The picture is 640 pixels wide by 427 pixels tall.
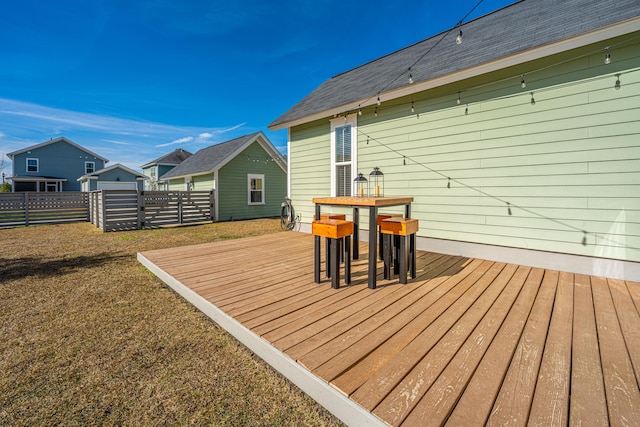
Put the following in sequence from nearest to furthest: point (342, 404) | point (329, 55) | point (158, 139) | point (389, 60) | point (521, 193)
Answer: point (342, 404) → point (521, 193) → point (389, 60) → point (329, 55) → point (158, 139)

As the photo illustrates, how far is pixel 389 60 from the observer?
6.37 m

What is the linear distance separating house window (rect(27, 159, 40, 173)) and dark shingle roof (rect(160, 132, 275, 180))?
14883mm

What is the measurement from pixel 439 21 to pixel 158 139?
40.1 m

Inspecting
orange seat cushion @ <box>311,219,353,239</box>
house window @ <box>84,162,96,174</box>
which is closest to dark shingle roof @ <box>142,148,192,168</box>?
house window @ <box>84,162,96,174</box>

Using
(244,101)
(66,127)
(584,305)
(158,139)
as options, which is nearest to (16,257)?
(584,305)

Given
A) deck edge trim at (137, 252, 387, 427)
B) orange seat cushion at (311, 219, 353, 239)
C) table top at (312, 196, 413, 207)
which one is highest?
table top at (312, 196, 413, 207)

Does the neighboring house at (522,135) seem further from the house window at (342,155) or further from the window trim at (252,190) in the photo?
the window trim at (252,190)

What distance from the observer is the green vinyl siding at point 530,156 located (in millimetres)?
3020

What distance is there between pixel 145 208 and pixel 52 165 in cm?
2083

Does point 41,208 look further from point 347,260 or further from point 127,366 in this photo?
point 347,260

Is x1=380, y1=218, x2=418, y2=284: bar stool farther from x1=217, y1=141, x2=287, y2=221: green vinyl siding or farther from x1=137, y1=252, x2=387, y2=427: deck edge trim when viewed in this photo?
x1=217, y1=141, x2=287, y2=221: green vinyl siding

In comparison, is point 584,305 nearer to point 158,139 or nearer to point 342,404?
point 342,404

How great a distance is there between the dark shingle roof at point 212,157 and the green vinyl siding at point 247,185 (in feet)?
1.12

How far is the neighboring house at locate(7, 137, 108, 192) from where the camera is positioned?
20.5 meters
